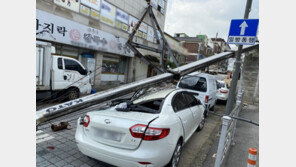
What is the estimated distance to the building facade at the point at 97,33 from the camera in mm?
9133

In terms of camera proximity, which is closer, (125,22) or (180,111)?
(180,111)

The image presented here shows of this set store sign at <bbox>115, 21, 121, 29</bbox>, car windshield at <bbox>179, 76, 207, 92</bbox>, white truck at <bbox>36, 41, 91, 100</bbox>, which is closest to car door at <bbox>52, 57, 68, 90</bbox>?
white truck at <bbox>36, 41, 91, 100</bbox>

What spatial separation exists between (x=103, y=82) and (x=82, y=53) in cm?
277

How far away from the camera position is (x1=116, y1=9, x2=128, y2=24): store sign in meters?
13.2

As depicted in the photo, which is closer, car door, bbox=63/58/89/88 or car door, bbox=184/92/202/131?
car door, bbox=184/92/202/131

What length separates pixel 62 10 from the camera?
378 inches

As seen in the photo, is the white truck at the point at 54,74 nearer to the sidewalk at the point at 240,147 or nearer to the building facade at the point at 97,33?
the building facade at the point at 97,33

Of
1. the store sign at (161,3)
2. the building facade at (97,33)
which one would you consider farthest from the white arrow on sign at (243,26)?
the store sign at (161,3)

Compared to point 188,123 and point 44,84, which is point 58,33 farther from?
point 188,123

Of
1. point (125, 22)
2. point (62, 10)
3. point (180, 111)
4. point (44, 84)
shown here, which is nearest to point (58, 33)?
point (62, 10)

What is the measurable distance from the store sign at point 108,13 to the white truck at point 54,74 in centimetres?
566

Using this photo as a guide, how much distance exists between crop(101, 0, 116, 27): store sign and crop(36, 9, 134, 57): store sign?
0.92m

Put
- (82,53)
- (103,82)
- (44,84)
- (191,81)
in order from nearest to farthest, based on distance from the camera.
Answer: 1. (44,84)
2. (191,81)
3. (82,53)
4. (103,82)

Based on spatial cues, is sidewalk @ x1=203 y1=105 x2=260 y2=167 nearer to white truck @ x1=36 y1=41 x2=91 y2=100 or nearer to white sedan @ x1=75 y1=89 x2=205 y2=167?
white sedan @ x1=75 y1=89 x2=205 y2=167
